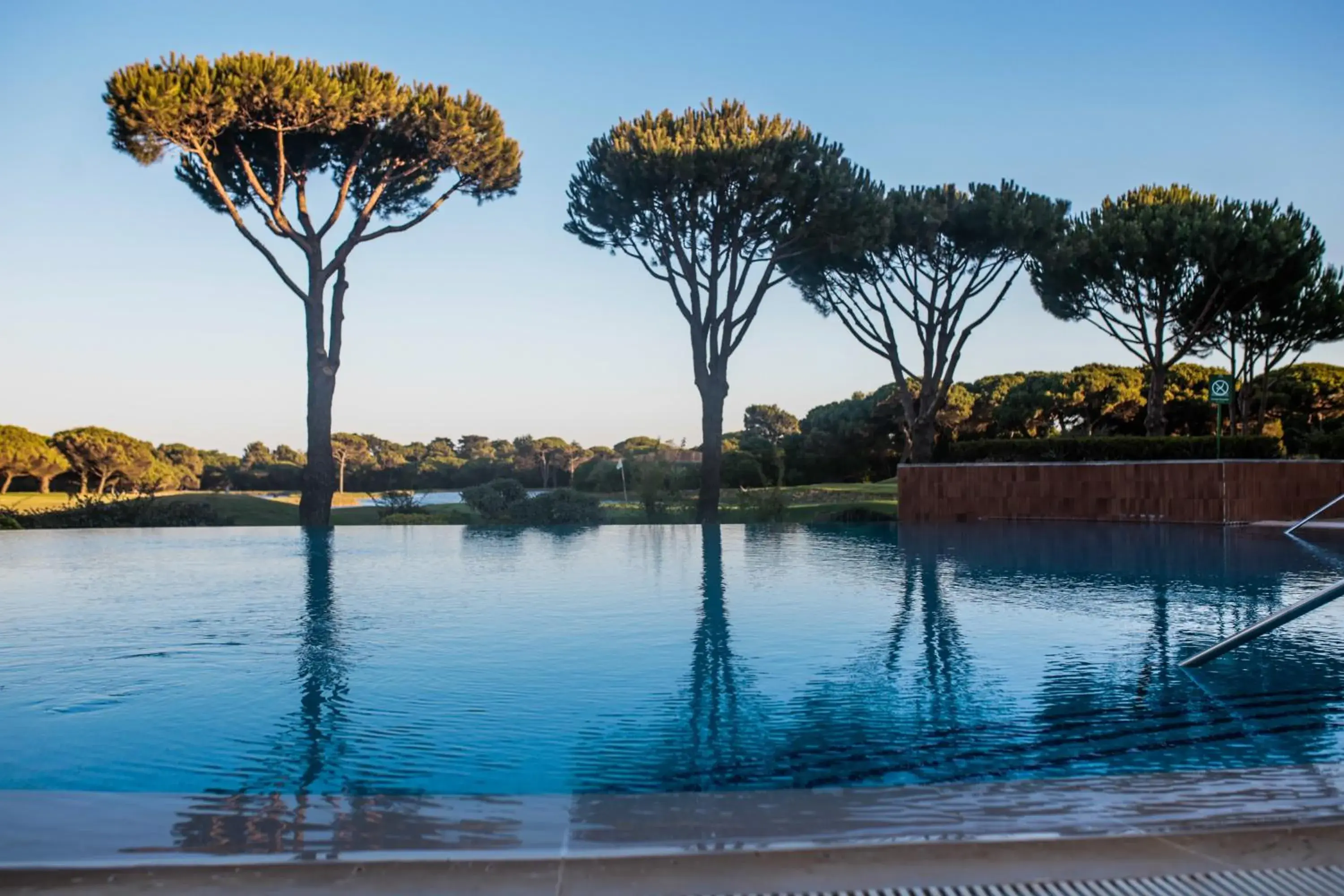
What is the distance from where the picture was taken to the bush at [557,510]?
17109 mm

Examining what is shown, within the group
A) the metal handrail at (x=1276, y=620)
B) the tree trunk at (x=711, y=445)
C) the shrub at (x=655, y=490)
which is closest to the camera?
the metal handrail at (x=1276, y=620)

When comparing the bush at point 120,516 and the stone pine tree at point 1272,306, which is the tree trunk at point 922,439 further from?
the bush at point 120,516

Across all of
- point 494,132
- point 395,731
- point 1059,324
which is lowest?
point 395,731

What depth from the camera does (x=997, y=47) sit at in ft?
50.5

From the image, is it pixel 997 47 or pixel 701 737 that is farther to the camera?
pixel 997 47

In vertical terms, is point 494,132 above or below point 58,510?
above

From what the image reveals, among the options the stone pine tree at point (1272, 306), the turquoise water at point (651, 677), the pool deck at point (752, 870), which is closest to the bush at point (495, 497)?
the turquoise water at point (651, 677)

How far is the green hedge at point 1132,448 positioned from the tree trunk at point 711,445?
444 centimetres

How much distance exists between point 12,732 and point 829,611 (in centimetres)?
464

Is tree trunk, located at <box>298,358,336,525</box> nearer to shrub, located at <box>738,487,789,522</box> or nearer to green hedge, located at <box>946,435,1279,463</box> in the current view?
shrub, located at <box>738,487,789,522</box>

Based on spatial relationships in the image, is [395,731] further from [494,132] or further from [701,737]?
[494,132]

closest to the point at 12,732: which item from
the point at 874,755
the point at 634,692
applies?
the point at 634,692

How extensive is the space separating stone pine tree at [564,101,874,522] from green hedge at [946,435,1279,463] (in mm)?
4775

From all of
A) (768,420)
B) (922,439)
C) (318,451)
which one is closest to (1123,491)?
(922,439)
